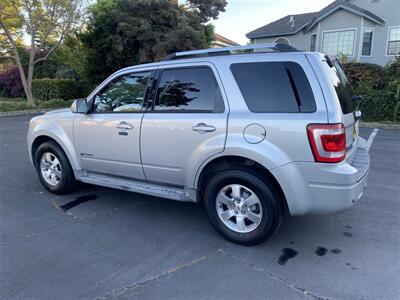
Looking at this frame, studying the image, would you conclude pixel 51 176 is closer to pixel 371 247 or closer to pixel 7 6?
pixel 371 247

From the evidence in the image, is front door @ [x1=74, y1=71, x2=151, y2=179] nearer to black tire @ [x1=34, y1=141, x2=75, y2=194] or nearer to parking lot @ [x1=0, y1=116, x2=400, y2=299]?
black tire @ [x1=34, y1=141, x2=75, y2=194]

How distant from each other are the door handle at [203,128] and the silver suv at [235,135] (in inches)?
0.5

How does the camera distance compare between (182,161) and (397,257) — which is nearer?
(397,257)

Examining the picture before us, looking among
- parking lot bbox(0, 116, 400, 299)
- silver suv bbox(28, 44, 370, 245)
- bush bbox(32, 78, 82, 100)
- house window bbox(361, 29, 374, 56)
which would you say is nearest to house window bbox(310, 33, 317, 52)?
house window bbox(361, 29, 374, 56)

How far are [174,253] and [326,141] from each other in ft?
5.82

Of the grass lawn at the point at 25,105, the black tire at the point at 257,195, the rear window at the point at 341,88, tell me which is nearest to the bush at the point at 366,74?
the rear window at the point at 341,88

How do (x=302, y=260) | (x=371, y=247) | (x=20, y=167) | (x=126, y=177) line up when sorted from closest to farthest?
(x=302, y=260) < (x=371, y=247) < (x=126, y=177) < (x=20, y=167)

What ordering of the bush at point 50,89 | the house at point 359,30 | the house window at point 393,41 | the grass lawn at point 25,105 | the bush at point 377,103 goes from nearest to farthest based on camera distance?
the bush at point 377,103 → the grass lawn at point 25,105 → the house window at point 393,41 → the house at point 359,30 → the bush at point 50,89

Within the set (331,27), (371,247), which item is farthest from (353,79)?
(371,247)

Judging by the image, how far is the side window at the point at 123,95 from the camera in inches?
155

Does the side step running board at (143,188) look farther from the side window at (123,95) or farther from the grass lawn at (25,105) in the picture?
the grass lawn at (25,105)

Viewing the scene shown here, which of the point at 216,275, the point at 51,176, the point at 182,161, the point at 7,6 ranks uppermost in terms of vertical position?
the point at 7,6

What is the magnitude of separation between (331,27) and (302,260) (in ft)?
66.7

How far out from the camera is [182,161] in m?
3.56
